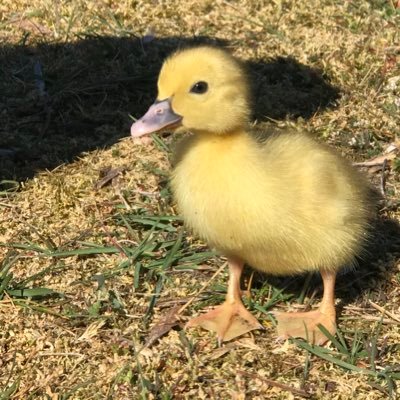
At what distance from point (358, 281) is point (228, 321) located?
0.61 m

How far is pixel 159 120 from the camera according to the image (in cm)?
317

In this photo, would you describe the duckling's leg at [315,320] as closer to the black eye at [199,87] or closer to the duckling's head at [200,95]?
the duckling's head at [200,95]

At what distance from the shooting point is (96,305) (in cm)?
348

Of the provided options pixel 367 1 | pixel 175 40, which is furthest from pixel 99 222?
pixel 367 1

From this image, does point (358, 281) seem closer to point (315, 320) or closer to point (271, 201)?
point (315, 320)

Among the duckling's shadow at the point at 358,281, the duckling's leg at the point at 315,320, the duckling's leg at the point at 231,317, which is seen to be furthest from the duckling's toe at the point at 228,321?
the duckling's shadow at the point at 358,281

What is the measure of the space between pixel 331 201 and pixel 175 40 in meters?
2.39

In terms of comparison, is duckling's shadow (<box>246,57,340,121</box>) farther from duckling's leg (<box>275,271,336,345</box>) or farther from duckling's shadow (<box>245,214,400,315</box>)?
duckling's leg (<box>275,271,336,345</box>)

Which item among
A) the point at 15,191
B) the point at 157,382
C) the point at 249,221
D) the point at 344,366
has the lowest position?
the point at 15,191

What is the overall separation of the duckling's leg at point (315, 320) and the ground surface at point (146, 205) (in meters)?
0.05

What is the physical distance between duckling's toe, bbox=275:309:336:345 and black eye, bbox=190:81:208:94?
909 mm

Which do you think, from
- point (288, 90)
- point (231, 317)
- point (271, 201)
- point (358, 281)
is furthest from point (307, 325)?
point (288, 90)

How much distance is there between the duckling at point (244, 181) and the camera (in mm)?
3109

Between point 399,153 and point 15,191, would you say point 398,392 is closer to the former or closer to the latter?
point 399,153
